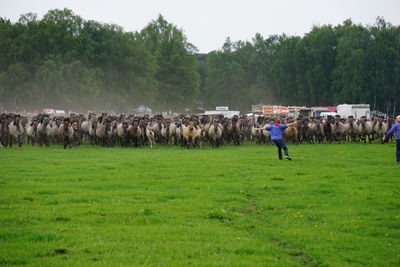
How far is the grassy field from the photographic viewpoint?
8432 millimetres

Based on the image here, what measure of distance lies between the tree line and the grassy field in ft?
207

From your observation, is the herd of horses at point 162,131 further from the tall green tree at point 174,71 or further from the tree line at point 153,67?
the tall green tree at point 174,71

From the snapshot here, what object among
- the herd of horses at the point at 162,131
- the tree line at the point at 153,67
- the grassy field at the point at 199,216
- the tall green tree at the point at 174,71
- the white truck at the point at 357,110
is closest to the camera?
the grassy field at the point at 199,216

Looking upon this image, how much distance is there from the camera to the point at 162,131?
36.6 metres

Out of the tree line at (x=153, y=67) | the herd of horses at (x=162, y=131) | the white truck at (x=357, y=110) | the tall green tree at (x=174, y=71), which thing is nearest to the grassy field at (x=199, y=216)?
Answer: the herd of horses at (x=162, y=131)

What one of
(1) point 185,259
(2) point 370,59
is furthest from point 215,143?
(2) point 370,59

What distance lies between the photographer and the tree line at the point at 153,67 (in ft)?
261

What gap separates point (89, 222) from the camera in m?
10.6

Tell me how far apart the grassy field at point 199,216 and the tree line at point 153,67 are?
63.0 m

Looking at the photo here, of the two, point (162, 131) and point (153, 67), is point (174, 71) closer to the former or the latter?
point (153, 67)

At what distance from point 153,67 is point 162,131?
55440 millimetres

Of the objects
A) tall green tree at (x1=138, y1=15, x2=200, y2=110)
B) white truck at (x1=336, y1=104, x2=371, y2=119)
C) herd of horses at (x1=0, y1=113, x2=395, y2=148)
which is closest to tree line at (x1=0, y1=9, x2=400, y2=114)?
tall green tree at (x1=138, y1=15, x2=200, y2=110)

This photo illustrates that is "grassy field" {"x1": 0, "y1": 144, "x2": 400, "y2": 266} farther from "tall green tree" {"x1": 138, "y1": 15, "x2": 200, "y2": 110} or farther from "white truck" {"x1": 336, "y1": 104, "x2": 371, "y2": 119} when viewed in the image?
"tall green tree" {"x1": 138, "y1": 15, "x2": 200, "y2": 110}

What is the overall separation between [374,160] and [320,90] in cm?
7654
